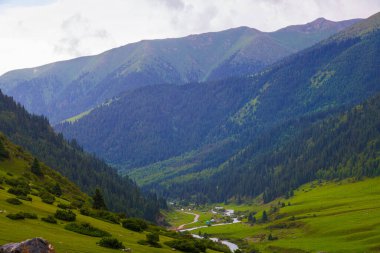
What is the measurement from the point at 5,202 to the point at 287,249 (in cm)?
11112

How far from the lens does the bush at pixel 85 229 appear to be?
4938cm

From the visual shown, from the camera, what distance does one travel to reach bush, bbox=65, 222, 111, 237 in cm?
4938

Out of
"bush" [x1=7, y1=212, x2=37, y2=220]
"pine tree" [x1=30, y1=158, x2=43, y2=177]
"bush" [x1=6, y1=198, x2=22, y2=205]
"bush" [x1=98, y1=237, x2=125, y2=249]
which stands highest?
"pine tree" [x1=30, y1=158, x2=43, y2=177]

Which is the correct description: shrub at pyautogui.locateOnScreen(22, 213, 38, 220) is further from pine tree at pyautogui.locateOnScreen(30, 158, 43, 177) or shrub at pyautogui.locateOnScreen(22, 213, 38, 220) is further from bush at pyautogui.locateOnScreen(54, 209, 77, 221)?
pine tree at pyautogui.locateOnScreen(30, 158, 43, 177)

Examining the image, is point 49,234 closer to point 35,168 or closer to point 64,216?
point 64,216

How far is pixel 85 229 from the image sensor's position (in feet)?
165

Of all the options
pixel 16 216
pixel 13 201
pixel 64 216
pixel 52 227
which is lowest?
pixel 52 227

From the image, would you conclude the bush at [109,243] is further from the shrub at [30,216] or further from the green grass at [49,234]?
the shrub at [30,216]

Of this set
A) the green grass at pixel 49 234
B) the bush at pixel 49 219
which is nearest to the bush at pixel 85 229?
the green grass at pixel 49 234

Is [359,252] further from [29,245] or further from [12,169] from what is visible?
[29,245]

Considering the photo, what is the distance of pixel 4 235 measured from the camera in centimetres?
3828

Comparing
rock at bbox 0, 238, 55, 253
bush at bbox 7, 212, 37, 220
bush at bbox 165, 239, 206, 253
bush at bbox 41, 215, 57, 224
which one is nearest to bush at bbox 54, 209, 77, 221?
bush at bbox 41, 215, 57, 224

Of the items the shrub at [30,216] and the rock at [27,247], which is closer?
the rock at [27,247]

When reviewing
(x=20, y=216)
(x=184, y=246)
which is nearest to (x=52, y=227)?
(x=20, y=216)
